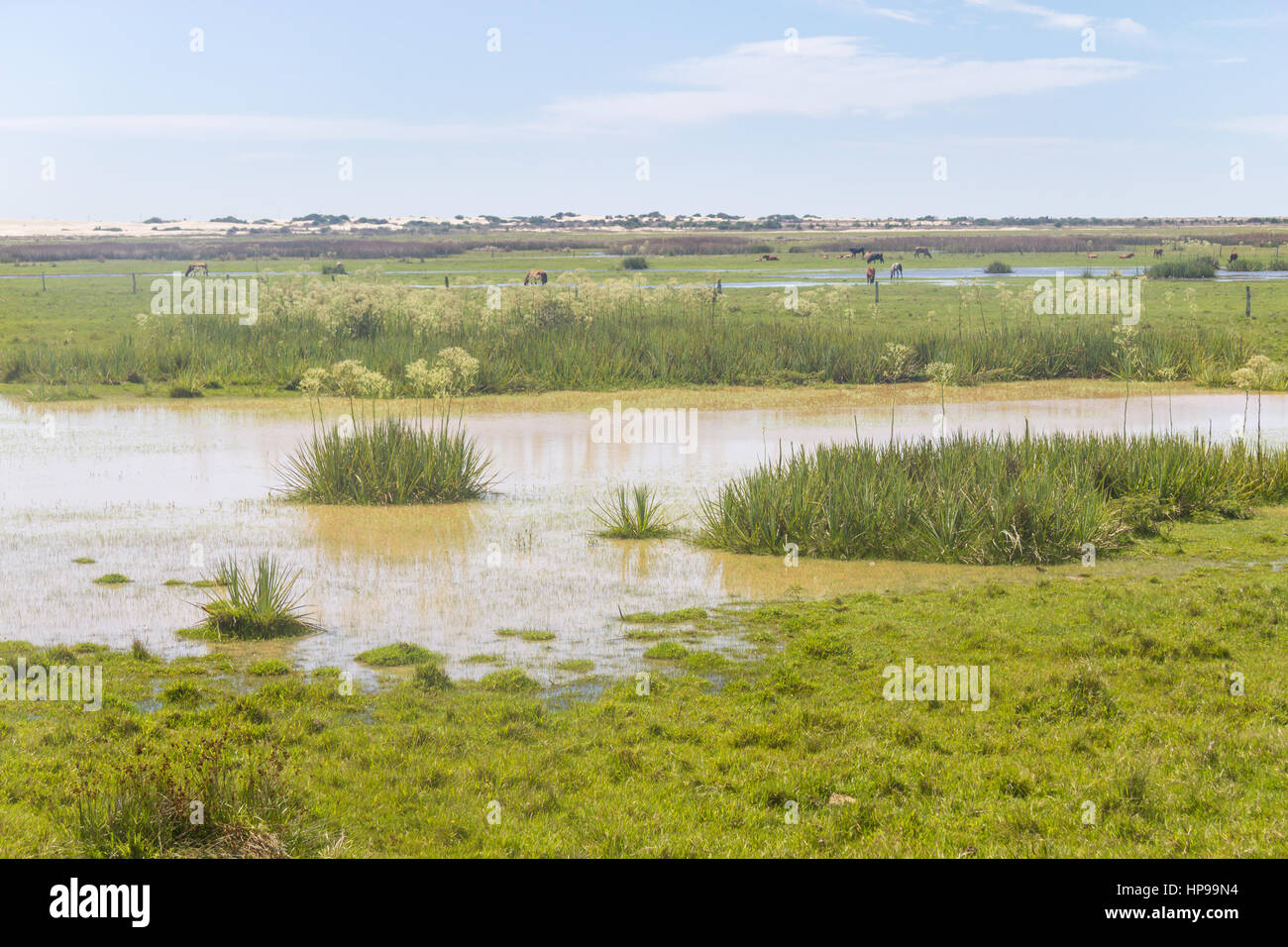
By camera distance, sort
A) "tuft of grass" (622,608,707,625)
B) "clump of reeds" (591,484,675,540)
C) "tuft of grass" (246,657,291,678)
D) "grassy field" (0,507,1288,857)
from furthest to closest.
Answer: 1. "clump of reeds" (591,484,675,540)
2. "tuft of grass" (622,608,707,625)
3. "tuft of grass" (246,657,291,678)
4. "grassy field" (0,507,1288,857)

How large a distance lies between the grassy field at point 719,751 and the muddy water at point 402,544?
107 cm

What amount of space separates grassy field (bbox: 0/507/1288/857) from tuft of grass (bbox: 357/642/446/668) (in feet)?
1.44

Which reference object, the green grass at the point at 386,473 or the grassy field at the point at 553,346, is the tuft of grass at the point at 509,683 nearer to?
the green grass at the point at 386,473

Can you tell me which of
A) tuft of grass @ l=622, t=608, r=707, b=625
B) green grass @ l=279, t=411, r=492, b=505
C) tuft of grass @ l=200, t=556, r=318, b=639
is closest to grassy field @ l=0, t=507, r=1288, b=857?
tuft of grass @ l=622, t=608, r=707, b=625

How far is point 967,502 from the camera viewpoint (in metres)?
16.6

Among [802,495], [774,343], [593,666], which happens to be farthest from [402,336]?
[593,666]

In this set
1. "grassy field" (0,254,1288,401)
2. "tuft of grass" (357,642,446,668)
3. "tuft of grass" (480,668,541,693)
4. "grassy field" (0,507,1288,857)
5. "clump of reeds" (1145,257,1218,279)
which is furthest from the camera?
"clump of reeds" (1145,257,1218,279)

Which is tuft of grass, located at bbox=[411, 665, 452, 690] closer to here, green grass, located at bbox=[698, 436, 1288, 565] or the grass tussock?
the grass tussock

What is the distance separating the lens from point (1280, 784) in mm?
8297

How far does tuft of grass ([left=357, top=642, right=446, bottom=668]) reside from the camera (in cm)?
1180

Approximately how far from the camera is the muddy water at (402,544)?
13.1 metres

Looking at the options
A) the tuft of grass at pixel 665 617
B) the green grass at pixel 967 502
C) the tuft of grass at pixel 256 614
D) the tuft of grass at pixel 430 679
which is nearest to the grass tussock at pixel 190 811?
the tuft of grass at pixel 430 679

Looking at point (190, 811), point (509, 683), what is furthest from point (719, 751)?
point (190, 811)
